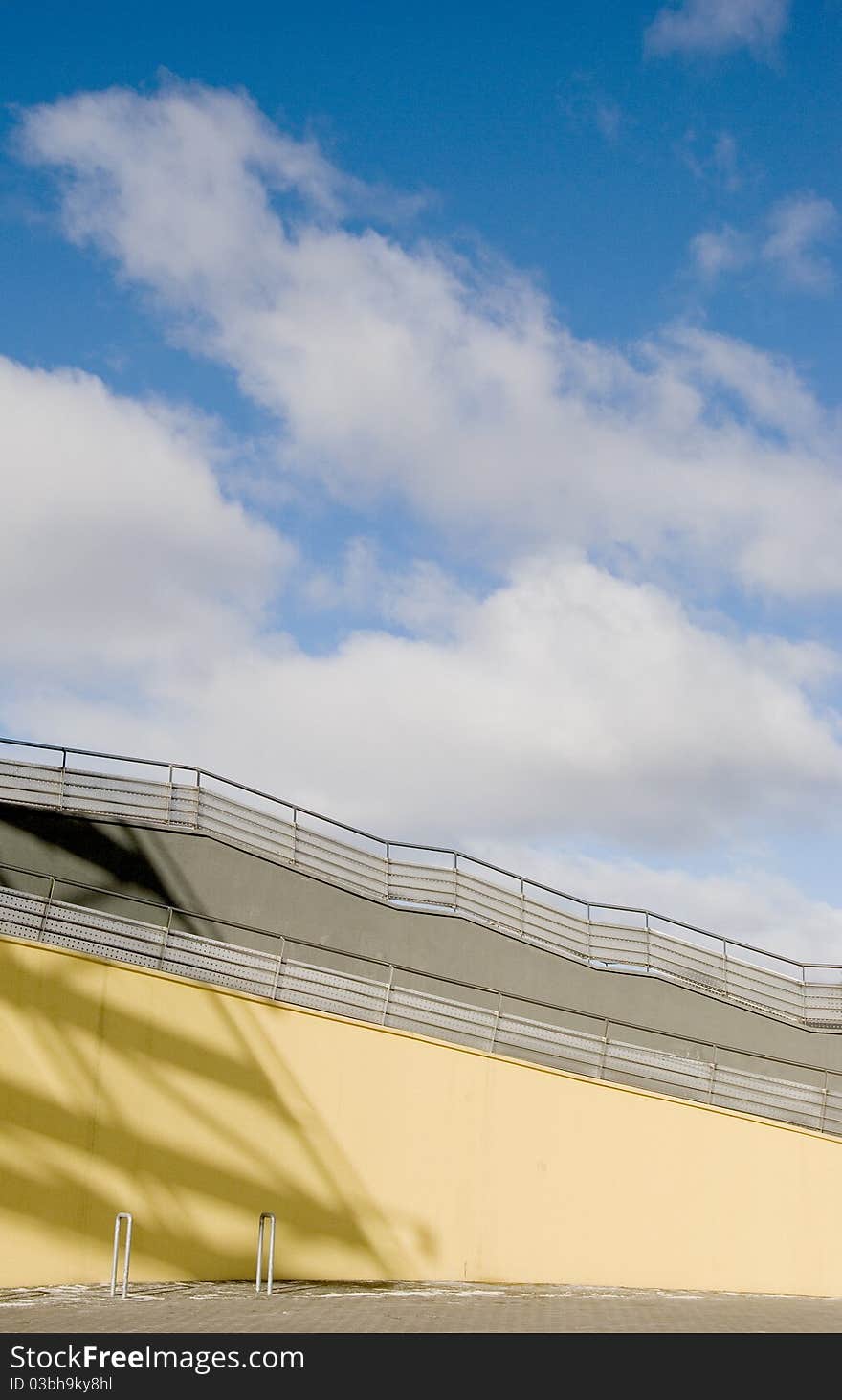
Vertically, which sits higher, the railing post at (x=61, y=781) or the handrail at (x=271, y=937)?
the railing post at (x=61, y=781)

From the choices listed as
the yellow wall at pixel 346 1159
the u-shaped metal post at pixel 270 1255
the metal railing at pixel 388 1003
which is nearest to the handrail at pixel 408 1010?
the metal railing at pixel 388 1003

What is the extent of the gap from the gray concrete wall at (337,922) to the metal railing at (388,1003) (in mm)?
575

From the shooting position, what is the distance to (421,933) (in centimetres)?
2189

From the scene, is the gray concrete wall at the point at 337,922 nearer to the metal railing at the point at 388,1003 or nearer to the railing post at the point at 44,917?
the metal railing at the point at 388,1003

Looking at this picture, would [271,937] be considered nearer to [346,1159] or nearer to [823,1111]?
[346,1159]

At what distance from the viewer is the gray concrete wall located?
763 inches

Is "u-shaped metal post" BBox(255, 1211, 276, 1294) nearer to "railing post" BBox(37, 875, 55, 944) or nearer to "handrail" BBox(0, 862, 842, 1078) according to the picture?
"handrail" BBox(0, 862, 842, 1078)

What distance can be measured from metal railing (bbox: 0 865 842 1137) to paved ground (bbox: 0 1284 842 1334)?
2898mm

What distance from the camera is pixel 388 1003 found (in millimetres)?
16312

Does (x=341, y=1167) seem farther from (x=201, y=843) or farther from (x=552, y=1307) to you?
(x=201, y=843)

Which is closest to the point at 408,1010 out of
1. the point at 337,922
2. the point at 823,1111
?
the point at 337,922

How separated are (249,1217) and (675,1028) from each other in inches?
443

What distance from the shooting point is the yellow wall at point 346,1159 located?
535 inches
